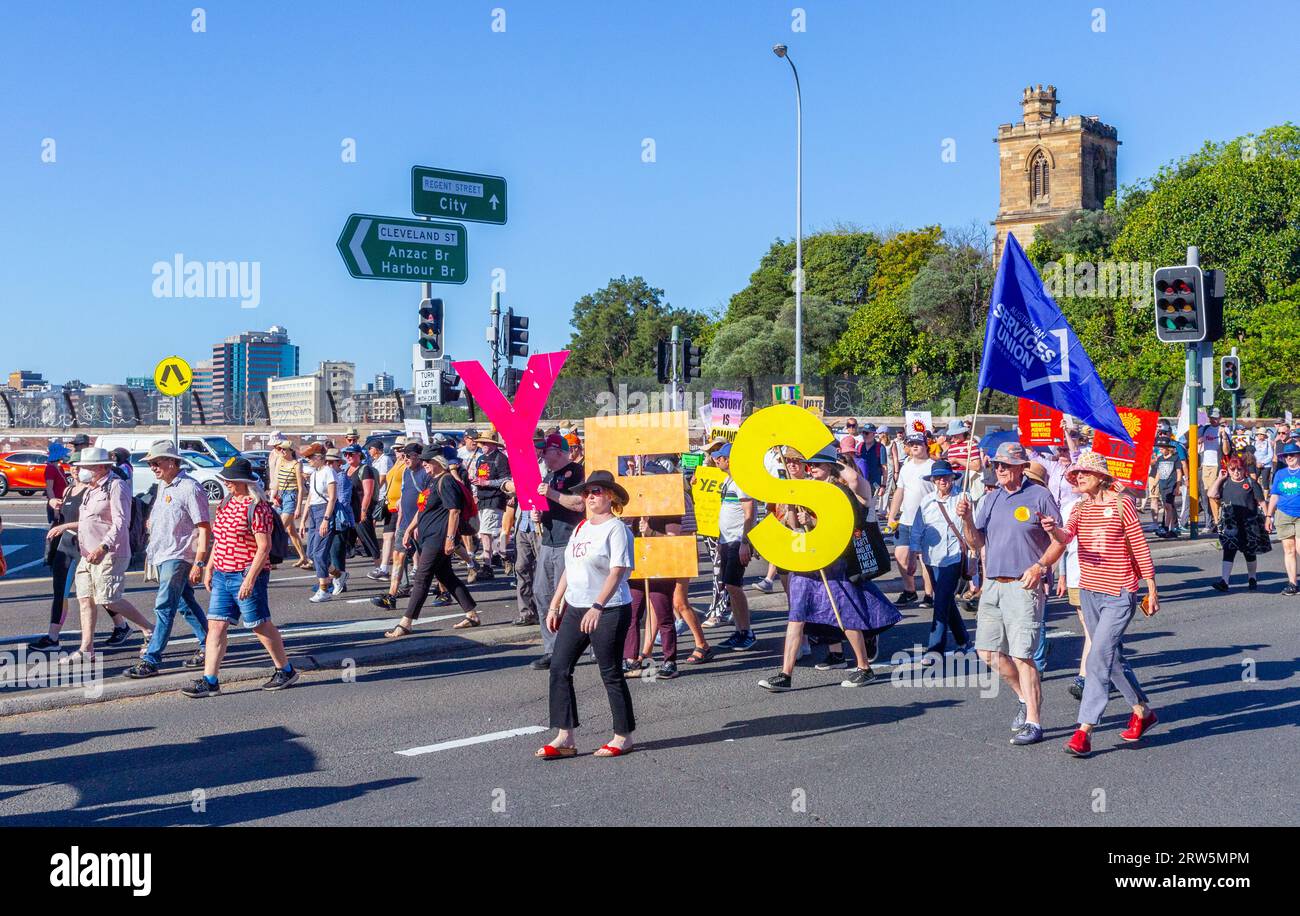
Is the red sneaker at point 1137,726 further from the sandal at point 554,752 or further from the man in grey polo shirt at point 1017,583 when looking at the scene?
the sandal at point 554,752

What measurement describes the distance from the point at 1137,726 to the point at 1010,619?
1036 millimetres

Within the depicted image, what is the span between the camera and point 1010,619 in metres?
7.45

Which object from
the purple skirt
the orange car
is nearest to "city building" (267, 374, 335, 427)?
the orange car

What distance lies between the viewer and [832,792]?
20.9 feet

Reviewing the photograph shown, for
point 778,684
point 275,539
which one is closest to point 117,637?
point 275,539

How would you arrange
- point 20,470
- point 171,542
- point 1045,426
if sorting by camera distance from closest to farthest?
point 171,542 → point 1045,426 → point 20,470

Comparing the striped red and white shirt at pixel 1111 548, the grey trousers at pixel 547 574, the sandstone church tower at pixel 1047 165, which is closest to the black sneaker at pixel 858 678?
the striped red and white shirt at pixel 1111 548

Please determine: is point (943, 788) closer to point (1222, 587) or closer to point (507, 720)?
point (507, 720)

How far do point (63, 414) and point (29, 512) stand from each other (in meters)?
14.6

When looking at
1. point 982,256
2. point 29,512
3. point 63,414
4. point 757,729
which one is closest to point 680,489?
point 757,729

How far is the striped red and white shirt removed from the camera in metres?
7.39

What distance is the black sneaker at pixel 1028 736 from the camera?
24.1 feet

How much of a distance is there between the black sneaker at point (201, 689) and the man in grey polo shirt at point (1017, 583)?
5.44m

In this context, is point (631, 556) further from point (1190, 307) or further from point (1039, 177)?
point (1039, 177)
